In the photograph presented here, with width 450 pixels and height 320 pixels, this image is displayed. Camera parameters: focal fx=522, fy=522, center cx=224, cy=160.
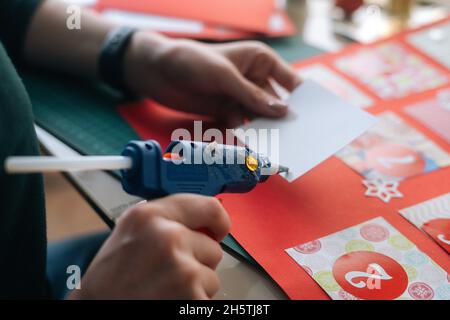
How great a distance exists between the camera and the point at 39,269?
559mm

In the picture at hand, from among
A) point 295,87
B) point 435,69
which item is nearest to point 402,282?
point 295,87

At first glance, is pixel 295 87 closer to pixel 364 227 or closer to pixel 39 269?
pixel 364 227

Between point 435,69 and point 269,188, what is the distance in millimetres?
399

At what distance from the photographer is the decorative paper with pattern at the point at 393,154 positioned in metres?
0.61

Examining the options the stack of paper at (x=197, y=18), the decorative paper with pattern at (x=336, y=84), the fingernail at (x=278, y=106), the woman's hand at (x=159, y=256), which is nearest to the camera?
the woman's hand at (x=159, y=256)

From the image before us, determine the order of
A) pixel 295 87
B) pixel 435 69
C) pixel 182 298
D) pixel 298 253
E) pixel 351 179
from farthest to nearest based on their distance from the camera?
pixel 435 69, pixel 295 87, pixel 351 179, pixel 298 253, pixel 182 298

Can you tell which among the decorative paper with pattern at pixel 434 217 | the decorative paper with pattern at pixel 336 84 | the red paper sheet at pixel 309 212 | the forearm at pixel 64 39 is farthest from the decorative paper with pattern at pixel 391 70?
the forearm at pixel 64 39

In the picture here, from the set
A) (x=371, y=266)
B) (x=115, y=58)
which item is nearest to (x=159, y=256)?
(x=371, y=266)

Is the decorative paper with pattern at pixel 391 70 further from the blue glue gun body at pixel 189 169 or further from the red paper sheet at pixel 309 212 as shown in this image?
the blue glue gun body at pixel 189 169

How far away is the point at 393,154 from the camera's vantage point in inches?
25.2

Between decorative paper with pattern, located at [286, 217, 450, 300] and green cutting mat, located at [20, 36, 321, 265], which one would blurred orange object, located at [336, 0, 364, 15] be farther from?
decorative paper with pattern, located at [286, 217, 450, 300]

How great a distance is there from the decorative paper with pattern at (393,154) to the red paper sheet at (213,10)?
0.34 m

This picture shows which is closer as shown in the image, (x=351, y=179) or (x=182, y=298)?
(x=182, y=298)

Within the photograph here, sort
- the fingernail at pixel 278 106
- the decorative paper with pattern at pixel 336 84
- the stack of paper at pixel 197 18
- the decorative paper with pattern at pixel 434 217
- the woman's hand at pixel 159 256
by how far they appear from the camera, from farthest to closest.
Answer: the stack of paper at pixel 197 18 < the decorative paper with pattern at pixel 336 84 < the fingernail at pixel 278 106 < the decorative paper with pattern at pixel 434 217 < the woman's hand at pixel 159 256
